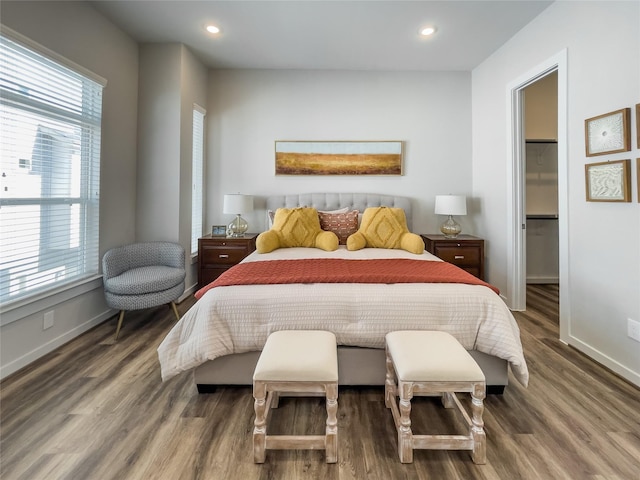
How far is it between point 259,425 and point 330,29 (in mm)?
3437

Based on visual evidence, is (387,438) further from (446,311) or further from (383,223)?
(383,223)

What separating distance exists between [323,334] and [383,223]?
1874 millimetres

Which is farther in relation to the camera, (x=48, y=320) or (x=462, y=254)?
(x=462, y=254)

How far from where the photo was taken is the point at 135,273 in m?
2.84

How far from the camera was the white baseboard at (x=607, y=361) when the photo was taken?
2.00 m

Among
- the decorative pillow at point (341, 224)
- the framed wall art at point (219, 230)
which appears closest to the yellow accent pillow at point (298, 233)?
the decorative pillow at point (341, 224)

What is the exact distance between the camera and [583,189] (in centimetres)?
241

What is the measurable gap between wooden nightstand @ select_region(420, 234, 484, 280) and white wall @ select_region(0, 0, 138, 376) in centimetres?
348

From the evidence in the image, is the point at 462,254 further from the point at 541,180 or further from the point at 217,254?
the point at 217,254

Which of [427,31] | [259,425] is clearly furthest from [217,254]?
[427,31]

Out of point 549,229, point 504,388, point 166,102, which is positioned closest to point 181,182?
point 166,102

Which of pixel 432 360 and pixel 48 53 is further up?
pixel 48 53

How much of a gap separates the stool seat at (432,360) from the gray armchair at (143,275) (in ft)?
7.06

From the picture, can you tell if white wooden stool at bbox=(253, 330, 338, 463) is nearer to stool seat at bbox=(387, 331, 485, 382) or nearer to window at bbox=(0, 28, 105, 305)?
stool seat at bbox=(387, 331, 485, 382)
